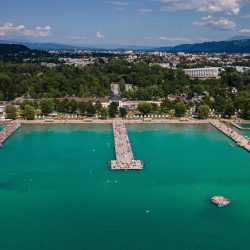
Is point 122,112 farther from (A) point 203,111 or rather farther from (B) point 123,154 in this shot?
(B) point 123,154

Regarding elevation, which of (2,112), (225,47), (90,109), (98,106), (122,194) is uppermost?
(98,106)

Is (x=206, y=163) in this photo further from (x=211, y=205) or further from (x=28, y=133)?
(x=28, y=133)

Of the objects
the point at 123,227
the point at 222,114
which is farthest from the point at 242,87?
the point at 123,227

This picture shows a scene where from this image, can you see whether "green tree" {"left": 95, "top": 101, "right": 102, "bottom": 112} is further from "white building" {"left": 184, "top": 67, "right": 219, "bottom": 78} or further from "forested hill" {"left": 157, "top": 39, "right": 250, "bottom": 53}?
"forested hill" {"left": 157, "top": 39, "right": 250, "bottom": 53}

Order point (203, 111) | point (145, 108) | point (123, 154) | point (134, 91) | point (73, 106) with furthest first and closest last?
point (134, 91) → point (73, 106) → point (145, 108) → point (203, 111) → point (123, 154)

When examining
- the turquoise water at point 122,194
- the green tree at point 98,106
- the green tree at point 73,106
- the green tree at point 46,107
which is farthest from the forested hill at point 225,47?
the turquoise water at point 122,194

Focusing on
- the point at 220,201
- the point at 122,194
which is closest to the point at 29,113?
the point at 122,194

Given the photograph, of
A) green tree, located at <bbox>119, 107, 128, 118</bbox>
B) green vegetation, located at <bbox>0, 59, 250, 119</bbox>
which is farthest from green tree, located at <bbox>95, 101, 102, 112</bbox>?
green tree, located at <bbox>119, 107, 128, 118</bbox>

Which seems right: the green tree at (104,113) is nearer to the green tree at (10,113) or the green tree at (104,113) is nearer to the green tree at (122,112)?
the green tree at (122,112)
